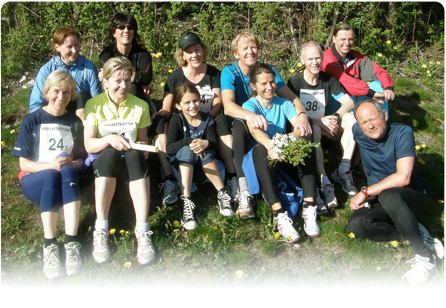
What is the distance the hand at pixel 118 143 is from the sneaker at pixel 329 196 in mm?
2129

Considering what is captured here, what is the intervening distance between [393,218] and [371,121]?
35.9 inches

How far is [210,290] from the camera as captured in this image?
3.31 metres

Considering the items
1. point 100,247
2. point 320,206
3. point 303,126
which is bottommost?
point 100,247

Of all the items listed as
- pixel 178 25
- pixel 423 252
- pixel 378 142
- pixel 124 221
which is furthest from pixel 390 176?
pixel 178 25

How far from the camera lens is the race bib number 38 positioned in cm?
356

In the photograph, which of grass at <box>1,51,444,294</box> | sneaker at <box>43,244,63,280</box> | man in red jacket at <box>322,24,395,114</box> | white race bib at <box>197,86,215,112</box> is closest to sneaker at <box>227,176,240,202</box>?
grass at <box>1,51,444,294</box>

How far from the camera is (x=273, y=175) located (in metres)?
3.76

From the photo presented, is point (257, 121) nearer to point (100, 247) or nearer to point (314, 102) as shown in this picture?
point (314, 102)

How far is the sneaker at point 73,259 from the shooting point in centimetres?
325

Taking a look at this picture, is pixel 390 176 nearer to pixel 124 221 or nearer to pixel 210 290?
pixel 210 290

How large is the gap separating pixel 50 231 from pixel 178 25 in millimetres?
4837

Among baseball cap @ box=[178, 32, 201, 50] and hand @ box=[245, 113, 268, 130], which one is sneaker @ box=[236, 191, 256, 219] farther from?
baseball cap @ box=[178, 32, 201, 50]

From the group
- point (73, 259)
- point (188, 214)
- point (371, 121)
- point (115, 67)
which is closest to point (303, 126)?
point (371, 121)

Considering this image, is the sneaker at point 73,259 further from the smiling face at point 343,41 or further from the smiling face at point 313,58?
the smiling face at point 343,41
